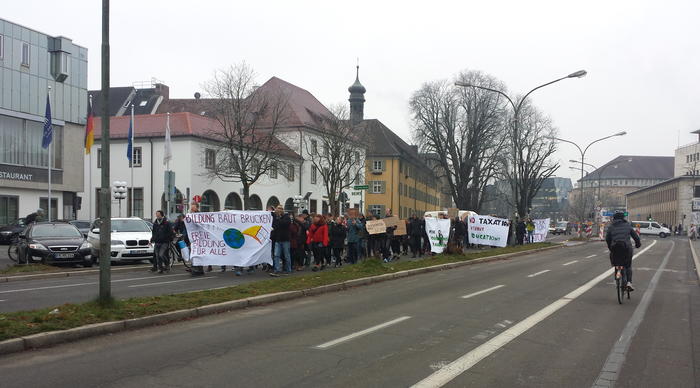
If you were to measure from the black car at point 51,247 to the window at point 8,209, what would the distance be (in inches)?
865

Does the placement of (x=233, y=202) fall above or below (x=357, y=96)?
below

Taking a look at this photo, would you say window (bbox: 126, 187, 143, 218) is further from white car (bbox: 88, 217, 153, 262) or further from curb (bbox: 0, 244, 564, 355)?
curb (bbox: 0, 244, 564, 355)

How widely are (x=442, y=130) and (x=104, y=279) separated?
5031 centimetres

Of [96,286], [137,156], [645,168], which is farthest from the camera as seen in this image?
[645,168]

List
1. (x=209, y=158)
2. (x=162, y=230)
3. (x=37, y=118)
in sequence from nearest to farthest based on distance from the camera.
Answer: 1. (x=162, y=230)
2. (x=37, y=118)
3. (x=209, y=158)

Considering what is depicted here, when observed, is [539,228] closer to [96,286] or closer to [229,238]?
[229,238]

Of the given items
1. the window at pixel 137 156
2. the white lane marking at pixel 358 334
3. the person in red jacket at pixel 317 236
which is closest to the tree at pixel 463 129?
the window at pixel 137 156

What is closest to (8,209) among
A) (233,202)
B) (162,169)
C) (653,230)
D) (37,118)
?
(37,118)

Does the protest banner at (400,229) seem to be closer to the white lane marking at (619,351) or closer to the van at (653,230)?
the white lane marking at (619,351)

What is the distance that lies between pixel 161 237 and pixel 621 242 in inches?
458

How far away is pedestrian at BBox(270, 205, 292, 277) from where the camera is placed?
17.4m

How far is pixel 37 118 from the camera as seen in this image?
1644 inches

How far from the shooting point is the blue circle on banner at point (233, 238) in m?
18.0

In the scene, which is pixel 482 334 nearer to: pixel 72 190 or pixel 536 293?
pixel 536 293
